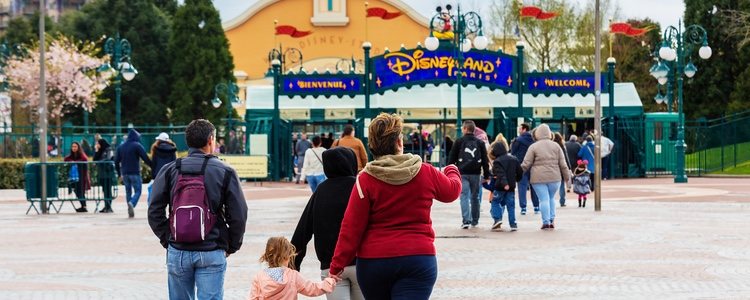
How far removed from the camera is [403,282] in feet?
21.9

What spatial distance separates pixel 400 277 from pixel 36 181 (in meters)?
18.9

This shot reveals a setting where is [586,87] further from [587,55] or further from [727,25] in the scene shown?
[587,55]

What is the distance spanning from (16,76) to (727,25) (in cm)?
3090

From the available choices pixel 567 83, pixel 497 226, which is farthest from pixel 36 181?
pixel 567 83

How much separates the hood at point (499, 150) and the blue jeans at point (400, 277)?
12.5m

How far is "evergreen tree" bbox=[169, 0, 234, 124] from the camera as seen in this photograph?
213ft

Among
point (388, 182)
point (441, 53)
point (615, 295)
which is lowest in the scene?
point (615, 295)

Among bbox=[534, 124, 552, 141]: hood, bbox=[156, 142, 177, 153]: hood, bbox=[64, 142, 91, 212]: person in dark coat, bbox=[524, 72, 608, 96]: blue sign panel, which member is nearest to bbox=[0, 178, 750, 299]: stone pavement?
bbox=[64, 142, 91, 212]: person in dark coat

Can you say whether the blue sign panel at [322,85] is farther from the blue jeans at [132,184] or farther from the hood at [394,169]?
the hood at [394,169]

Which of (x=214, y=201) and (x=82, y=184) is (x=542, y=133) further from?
(x=214, y=201)

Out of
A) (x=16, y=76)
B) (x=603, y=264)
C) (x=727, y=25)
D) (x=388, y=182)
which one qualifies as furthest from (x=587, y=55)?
(x=388, y=182)

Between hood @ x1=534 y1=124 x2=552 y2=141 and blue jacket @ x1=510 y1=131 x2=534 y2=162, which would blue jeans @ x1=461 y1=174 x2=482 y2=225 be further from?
blue jacket @ x1=510 y1=131 x2=534 y2=162

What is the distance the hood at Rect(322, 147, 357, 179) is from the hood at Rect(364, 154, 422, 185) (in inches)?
42.8

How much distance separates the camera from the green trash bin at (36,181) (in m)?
24.2
